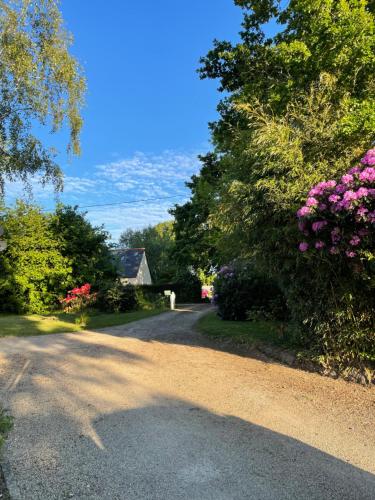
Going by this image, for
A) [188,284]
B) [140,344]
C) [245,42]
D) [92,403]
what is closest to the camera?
[92,403]

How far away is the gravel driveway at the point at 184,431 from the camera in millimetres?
3205

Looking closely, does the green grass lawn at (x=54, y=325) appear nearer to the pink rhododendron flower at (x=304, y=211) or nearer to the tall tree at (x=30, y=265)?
the tall tree at (x=30, y=265)

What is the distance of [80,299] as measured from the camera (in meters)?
18.4

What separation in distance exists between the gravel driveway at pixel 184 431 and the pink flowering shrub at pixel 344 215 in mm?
2019

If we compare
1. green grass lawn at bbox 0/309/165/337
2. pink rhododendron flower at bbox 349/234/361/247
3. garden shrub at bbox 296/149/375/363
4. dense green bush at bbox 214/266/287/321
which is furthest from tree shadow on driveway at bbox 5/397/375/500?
green grass lawn at bbox 0/309/165/337

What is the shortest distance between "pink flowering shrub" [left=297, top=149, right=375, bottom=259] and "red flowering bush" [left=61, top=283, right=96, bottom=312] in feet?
45.6

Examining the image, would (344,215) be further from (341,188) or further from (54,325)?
(54,325)

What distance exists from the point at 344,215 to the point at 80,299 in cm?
1481

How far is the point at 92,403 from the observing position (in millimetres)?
5336

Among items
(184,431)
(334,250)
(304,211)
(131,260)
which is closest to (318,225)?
(304,211)

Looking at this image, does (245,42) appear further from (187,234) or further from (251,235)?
(187,234)

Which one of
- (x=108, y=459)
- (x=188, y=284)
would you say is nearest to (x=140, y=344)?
(x=108, y=459)

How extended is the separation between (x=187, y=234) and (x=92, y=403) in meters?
26.6

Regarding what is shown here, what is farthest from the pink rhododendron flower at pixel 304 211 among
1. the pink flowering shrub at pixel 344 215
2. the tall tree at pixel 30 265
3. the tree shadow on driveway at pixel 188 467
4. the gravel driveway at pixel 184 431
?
the tall tree at pixel 30 265
